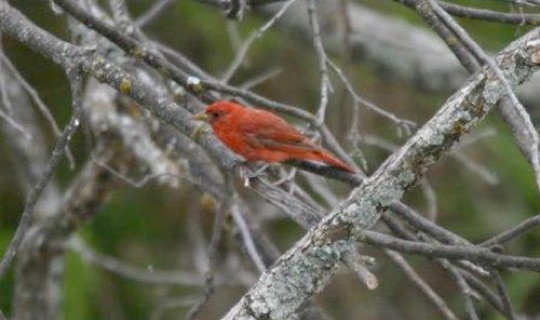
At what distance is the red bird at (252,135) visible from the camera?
437cm

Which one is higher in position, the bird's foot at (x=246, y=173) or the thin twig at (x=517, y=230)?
the bird's foot at (x=246, y=173)

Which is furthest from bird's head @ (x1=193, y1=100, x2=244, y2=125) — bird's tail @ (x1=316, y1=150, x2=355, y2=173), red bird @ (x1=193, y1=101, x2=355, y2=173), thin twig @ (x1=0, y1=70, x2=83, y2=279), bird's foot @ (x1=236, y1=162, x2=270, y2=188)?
thin twig @ (x1=0, y1=70, x2=83, y2=279)

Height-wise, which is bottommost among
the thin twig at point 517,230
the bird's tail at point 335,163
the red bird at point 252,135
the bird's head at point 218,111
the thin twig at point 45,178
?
the thin twig at point 517,230

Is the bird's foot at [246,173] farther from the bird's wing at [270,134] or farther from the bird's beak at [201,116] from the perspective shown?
the bird's wing at [270,134]

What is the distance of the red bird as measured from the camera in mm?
4367

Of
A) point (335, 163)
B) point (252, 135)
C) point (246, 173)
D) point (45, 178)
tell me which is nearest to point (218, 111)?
point (252, 135)

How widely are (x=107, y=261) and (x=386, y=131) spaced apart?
157cm

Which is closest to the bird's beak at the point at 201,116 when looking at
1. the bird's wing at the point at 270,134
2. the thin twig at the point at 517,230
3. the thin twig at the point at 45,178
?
the bird's wing at the point at 270,134

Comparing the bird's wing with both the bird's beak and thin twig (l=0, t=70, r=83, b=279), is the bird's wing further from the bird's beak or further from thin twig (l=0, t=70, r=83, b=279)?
thin twig (l=0, t=70, r=83, b=279)

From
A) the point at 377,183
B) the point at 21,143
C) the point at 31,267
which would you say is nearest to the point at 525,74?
the point at 377,183

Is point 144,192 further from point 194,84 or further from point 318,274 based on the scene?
point 318,274

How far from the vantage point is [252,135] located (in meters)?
4.46

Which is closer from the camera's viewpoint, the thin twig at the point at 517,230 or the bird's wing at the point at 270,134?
the thin twig at the point at 517,230

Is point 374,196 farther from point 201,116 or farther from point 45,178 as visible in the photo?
point 201,116
